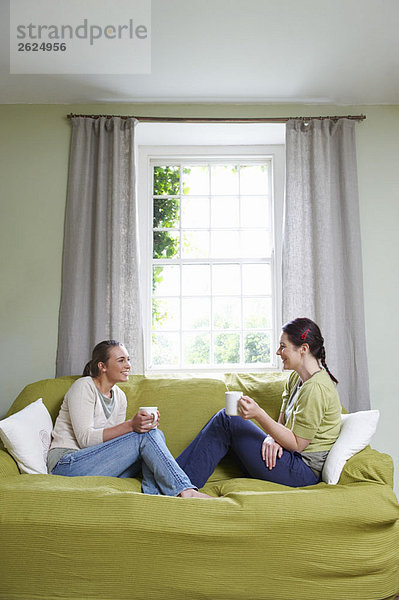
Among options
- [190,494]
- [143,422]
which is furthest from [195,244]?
[190,494]

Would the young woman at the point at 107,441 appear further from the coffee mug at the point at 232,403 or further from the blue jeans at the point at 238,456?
the coffee mug at the point at 232,403

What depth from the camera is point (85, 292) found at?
348 cm

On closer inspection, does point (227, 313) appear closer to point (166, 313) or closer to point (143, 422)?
point (166, 313)

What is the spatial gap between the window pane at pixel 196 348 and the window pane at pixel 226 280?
0.37 m

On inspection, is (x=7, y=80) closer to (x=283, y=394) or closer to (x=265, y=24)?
(x=265, y=24)

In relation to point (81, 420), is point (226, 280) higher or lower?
higher

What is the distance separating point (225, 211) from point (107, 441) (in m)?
2.17

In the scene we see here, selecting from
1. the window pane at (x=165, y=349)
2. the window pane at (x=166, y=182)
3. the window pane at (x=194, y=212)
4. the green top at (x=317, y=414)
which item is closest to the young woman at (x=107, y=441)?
the green top at (x=317, y=414)

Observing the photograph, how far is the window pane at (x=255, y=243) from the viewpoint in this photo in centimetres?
392

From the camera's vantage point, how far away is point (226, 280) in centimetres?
391

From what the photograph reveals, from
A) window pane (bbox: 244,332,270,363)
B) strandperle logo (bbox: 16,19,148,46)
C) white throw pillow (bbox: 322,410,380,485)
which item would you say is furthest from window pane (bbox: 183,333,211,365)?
strandperle logo (bbox: 16,19,148,46)

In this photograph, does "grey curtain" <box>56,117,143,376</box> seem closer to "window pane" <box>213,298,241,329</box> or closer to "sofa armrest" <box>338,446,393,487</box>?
"window pane" <box>213,298,241,329</box>

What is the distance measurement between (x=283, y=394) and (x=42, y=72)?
254 centimetres

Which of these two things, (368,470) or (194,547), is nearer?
(194,547)
